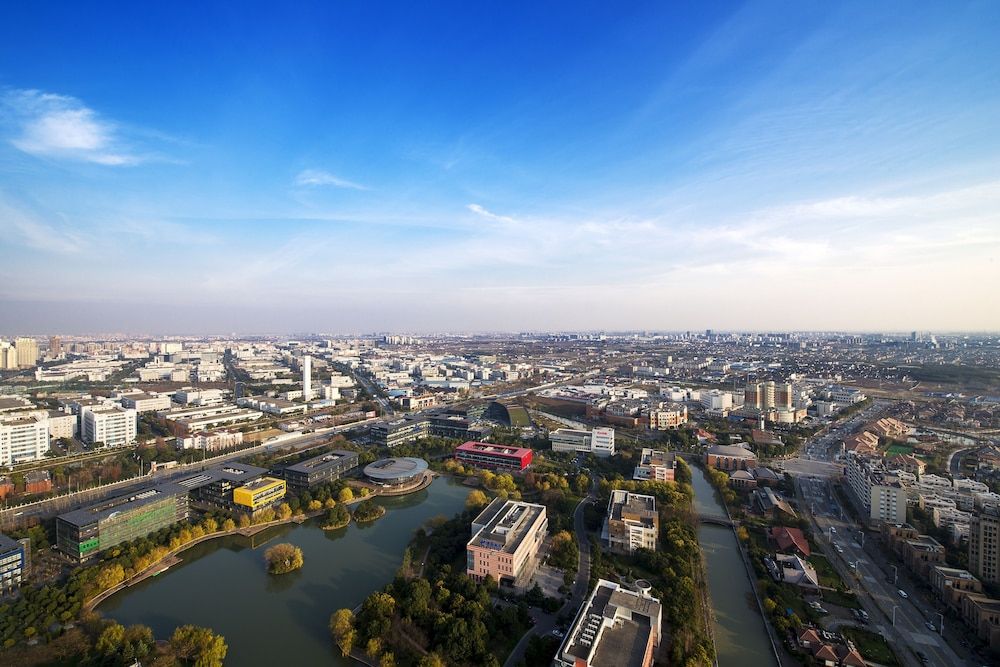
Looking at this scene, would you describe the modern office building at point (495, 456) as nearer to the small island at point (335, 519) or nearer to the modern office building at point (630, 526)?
the modern office building at point (630, 526)

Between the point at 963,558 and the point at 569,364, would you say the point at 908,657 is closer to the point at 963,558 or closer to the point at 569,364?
the point at 963,558

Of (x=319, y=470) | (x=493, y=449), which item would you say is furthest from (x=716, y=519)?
(x=319, y=470)

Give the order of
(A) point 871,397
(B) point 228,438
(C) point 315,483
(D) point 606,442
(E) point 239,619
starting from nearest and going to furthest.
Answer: (E) point 239,619 < (C) point 315,483 < (D) point 606,442 < (B) point 228,438 < (A) point 871,397

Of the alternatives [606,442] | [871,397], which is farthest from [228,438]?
[871,397]

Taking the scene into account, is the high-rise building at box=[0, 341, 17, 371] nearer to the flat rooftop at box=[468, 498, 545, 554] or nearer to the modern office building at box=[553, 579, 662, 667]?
the flat rooftop at box=[468, 498, 545, 554]

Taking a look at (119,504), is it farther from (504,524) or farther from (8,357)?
(8,357)

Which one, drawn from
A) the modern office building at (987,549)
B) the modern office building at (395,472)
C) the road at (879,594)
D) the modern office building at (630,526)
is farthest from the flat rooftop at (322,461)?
the modern office building at (987,549)

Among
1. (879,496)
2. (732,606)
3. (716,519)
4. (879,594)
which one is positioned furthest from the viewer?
(716,519)
